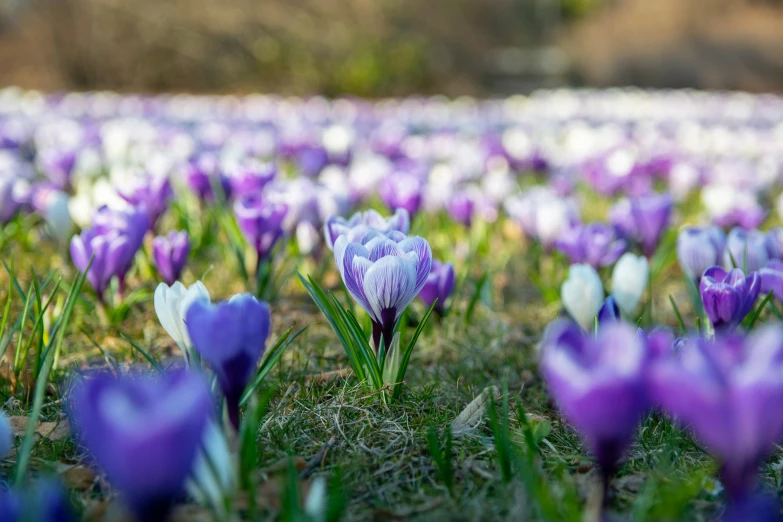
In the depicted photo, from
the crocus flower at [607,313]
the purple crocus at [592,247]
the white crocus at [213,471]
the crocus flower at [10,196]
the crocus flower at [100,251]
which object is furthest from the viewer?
the crocus flower at [10,196]

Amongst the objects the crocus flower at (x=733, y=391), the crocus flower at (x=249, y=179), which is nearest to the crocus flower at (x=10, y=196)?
the crocus flower at (x=249, y=179)

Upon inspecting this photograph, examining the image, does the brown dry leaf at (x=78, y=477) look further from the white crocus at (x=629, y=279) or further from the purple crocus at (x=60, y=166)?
the purple crocus at (x=60, y=166)

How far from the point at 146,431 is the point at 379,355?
78 cm

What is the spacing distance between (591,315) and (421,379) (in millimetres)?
429

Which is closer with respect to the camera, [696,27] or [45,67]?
[45,67]

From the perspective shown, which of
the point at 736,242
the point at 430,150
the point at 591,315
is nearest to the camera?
the point at 591,315

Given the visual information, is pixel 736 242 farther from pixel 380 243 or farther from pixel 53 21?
pixel 53 21

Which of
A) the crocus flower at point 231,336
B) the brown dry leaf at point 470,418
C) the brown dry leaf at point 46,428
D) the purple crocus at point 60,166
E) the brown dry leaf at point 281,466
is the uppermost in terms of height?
the purple crocus at point 60,166

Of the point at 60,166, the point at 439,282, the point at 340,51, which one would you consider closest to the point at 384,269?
the point at 439,282

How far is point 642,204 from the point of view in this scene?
8.86 feet

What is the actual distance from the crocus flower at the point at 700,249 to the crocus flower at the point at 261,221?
3.54 ft

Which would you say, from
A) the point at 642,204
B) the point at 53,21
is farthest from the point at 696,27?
the point at 642,204

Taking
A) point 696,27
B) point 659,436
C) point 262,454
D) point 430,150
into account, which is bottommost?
point 659,436

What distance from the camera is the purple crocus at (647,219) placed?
8.73ft
